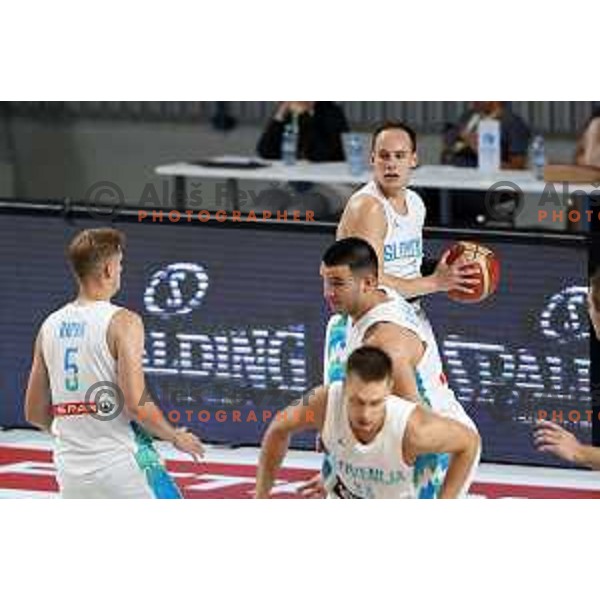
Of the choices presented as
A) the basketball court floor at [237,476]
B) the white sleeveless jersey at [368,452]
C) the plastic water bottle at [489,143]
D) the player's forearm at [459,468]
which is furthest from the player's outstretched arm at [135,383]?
the plastic water bottle at [489,143]

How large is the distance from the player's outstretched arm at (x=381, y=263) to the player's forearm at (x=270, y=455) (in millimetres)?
1859

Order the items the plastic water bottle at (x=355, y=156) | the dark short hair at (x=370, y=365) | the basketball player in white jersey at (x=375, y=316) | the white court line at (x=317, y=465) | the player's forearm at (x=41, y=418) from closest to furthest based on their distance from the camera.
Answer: the dark short hair at (x=370, y=365), the player's forearm at (x=41, y=418), the basketball player in white jersey at (x=375, y=316), the white court line at (x=317, y=465), the plastic water bottle at (x=355, y=156)

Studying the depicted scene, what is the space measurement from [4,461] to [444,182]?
12.3 ft

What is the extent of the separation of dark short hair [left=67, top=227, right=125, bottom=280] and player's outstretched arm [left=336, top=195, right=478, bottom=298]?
1.71 metres

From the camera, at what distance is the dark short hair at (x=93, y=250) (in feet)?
41.1

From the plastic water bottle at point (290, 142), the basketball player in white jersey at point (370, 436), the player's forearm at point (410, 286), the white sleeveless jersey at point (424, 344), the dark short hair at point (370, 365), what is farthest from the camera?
the plastic water bottle at point (290, 142)

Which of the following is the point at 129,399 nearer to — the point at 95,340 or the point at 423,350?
the point at 95,340

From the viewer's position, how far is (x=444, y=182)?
58.2 feet

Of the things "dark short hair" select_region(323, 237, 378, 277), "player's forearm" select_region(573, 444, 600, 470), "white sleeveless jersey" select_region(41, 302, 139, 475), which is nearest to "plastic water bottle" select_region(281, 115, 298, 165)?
"dark short hair" select_region(323, 237, 378, 277)

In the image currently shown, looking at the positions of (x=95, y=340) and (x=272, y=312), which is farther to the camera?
(x=272, y=312)

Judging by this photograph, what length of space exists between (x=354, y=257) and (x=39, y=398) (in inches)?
58.8

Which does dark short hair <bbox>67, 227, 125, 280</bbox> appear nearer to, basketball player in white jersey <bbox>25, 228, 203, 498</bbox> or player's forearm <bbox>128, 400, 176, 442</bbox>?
basketball player in white jersey <bbox>25, 228, 203, 498</bbox>

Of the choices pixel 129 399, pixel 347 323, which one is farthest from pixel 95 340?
pixel 347 323

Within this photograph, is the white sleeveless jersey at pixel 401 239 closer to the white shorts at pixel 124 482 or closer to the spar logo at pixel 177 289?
the spar logo at pixel 177 289
